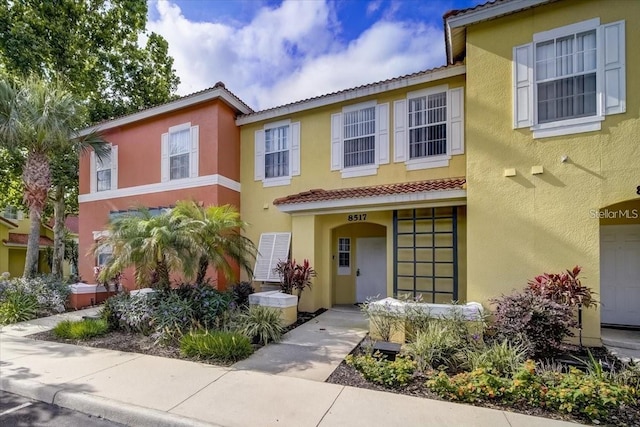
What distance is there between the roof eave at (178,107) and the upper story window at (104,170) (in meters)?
0.98

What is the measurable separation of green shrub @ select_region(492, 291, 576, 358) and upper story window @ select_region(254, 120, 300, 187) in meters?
7.98

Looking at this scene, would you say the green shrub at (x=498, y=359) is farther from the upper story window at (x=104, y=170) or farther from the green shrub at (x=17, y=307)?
the upper story window at (x=104, y=170)

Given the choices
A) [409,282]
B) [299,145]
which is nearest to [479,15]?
[299,145]

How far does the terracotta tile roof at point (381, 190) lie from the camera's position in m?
8.49

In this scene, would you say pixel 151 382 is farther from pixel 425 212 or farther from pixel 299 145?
pixel 299 145

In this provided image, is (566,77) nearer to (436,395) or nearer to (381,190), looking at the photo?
(381,190)

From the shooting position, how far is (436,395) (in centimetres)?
488

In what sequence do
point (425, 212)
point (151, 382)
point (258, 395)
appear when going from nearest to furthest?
point (258, 395) < point (151, 382) < point (425, 212)

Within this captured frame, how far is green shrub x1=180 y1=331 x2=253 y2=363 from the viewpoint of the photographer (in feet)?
20.9

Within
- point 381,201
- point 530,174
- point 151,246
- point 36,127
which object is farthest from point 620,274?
point 36,127

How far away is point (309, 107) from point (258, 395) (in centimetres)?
911

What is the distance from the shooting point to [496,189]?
25.3 ft

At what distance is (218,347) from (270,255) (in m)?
5.23

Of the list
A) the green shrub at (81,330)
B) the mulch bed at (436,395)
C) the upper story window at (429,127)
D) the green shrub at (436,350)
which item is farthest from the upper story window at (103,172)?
the green shrub at (436,350)
